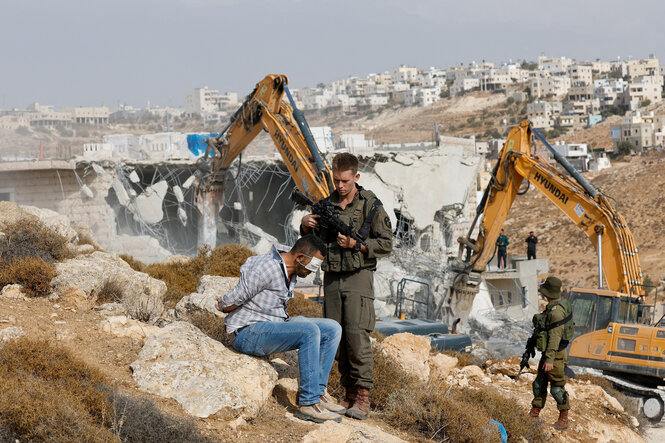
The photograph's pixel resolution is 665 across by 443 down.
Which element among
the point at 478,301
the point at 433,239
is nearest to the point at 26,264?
the point at 478,301

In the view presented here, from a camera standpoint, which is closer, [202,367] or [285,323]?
[202,367]

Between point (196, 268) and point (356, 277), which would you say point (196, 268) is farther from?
point (356, 277)

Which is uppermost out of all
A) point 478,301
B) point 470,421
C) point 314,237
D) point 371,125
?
point 371,125

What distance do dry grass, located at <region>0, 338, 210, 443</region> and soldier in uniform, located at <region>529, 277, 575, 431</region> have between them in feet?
14.1

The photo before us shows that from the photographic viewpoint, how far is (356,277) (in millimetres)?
5895

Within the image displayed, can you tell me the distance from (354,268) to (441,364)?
3.96m

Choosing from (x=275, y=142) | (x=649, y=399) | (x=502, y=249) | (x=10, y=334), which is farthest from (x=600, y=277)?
(x=10, y=334)

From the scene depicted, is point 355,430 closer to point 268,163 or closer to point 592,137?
point 268,163

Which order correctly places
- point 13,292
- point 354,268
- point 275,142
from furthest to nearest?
point 275,142, point 13,292, point 354,268

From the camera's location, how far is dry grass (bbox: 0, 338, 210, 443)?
4242 millimetres

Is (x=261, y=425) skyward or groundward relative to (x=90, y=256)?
groundward

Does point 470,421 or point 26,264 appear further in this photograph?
point 26,264

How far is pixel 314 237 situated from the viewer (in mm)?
5910

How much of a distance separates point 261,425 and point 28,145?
1126 inches
